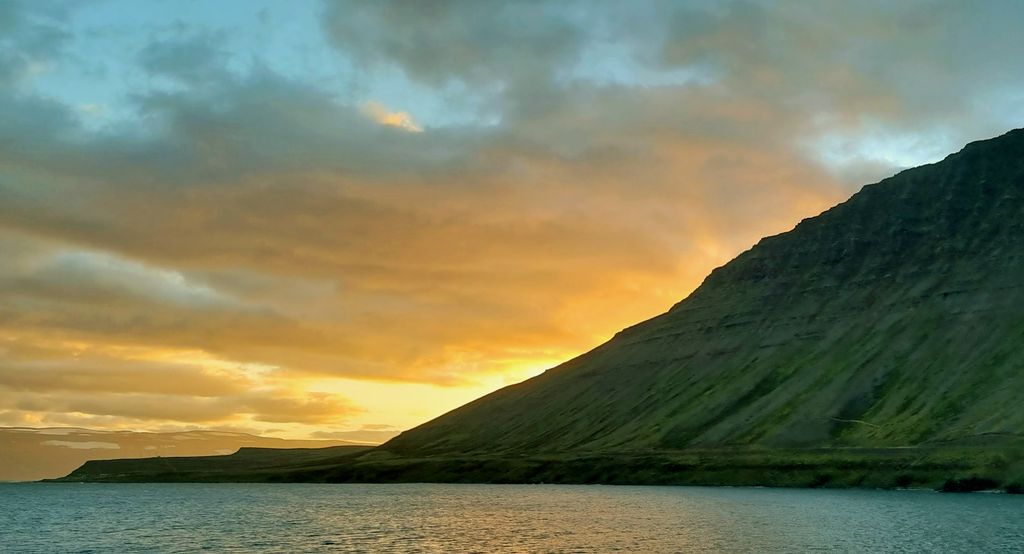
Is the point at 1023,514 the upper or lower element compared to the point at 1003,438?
lower

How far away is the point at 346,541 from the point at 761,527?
167 feet

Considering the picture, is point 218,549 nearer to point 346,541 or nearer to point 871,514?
point 346,541

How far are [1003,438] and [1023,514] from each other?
84373mm

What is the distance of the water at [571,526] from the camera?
96750 millimetres

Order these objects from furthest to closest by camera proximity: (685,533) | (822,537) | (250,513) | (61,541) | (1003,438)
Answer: (1003,438)
(250,513)
(61,541)
(685,533)
(822,537)

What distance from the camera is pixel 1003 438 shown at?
196375 mm

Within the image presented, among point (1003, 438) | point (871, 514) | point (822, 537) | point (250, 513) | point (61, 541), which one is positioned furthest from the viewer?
point (1003, 438)

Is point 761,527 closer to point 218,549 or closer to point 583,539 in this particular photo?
point 583,539

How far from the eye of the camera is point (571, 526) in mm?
119438

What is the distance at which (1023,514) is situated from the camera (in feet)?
398

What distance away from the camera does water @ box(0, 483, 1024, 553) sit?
96750 millimetres

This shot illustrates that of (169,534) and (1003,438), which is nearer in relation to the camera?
(169,534)

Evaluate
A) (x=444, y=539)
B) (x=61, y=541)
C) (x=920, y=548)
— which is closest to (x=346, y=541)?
(x=444, y=539)

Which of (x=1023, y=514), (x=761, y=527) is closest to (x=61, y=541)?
(x=761, y=527)
